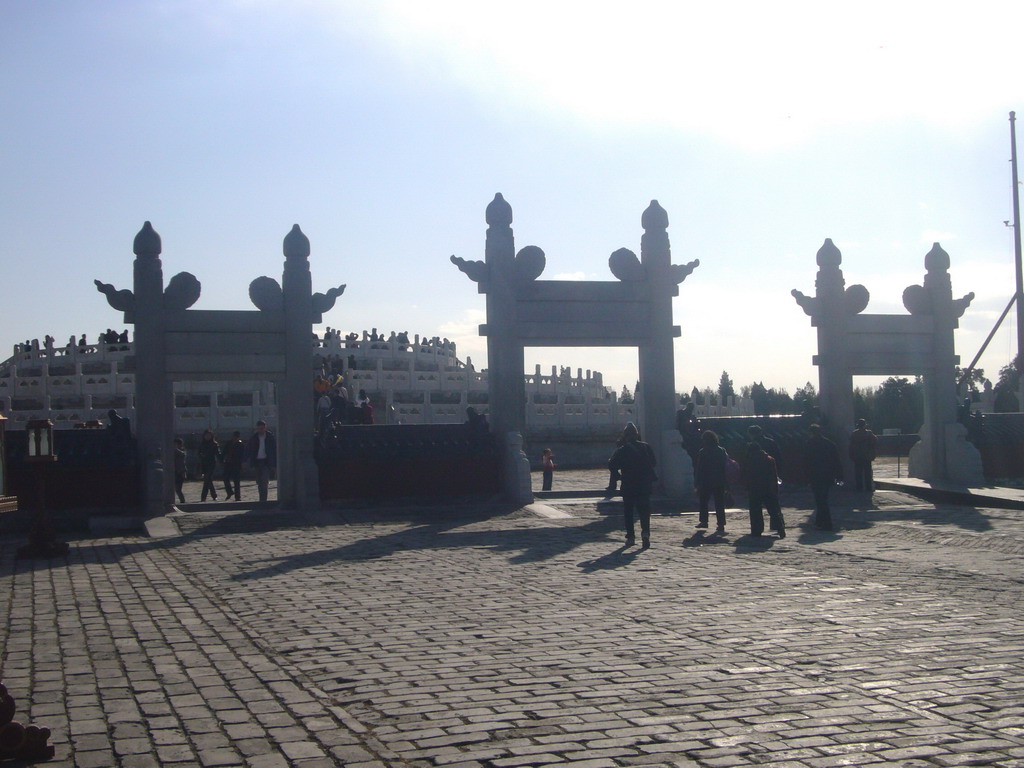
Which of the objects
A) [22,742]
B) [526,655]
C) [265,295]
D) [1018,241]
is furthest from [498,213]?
[1018,241]

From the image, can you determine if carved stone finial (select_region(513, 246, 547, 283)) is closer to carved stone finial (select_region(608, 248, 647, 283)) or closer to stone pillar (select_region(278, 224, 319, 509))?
carved stone finial (select_region(608, 248, 647, 283))

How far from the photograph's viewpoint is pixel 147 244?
800 inches

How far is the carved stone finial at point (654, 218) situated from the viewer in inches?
905

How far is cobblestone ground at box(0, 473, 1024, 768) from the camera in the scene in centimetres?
562

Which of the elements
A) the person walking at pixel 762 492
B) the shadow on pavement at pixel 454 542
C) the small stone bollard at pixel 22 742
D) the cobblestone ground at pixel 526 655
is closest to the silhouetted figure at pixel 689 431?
the shadow on pavement at pixel 454 542

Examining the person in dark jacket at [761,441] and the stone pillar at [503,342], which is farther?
the stone pillar at [503,342]

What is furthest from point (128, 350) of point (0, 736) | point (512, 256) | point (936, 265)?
point (0, 736)

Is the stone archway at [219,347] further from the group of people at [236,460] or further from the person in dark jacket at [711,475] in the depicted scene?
the person in dark jacket at [711,475]

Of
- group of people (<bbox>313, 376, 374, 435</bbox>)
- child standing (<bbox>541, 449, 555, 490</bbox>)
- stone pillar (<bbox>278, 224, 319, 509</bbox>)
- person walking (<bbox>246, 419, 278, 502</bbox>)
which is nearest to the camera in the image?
stone pillar (<bbox>278, 224, 319, 509</bbox>)

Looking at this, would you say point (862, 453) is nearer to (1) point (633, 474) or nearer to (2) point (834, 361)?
(2) point (834, 361)

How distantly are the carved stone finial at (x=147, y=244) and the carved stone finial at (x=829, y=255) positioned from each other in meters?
14.2

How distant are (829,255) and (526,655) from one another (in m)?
19.0

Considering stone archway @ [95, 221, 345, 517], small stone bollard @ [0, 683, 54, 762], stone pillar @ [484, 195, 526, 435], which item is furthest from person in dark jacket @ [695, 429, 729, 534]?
small stone bollard @ [0, 683, 54, 762]

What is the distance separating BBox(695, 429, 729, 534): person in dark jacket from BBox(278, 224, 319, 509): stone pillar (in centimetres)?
756
